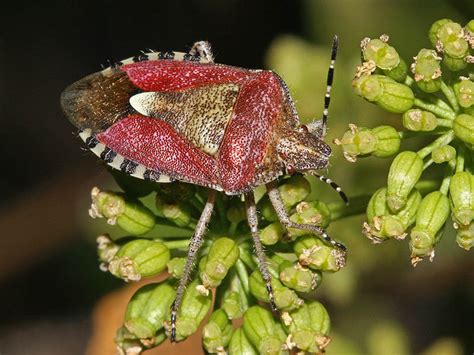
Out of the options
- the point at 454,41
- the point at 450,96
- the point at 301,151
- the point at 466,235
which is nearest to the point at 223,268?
the point at 301,151

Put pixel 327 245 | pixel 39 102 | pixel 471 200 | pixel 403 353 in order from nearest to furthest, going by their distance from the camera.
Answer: pixel 471 200
pixel 327 245
pixel 403 353
pixel 39 102

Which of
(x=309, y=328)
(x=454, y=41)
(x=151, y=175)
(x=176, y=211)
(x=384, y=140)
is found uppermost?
(x=454, y=41)

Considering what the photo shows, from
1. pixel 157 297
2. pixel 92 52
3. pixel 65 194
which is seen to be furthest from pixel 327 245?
pixel 92 52

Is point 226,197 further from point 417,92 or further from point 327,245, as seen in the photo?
point 417,92

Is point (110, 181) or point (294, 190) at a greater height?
point (294, 190)

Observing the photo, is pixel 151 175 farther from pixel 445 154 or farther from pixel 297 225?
pixel 445 154

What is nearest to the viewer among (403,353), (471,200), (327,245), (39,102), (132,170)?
(471,200)

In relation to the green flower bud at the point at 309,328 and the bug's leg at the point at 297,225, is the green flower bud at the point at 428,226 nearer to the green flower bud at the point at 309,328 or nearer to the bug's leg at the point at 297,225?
the bug's leg at the point at 297,225
